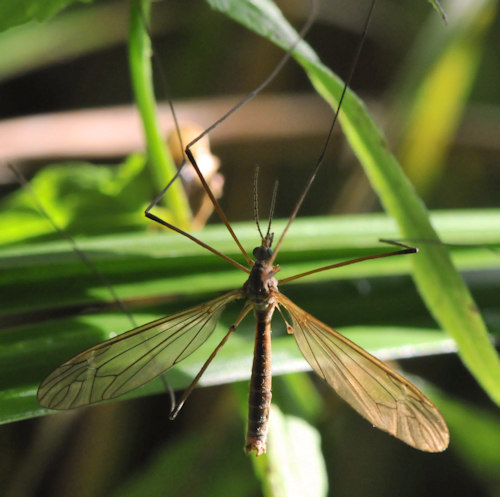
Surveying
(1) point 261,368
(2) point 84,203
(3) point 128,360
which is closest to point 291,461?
(1) point 261,368

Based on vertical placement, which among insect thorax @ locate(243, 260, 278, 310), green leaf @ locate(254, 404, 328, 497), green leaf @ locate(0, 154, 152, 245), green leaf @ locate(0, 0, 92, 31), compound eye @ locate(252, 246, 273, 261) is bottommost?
green leaf @ locate(254, 404, 328, 497)

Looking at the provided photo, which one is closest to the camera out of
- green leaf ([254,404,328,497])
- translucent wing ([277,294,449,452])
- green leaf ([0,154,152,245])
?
translucent wing ([277,294,449,452])

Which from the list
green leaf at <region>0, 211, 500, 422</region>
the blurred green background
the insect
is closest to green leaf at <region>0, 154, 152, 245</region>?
the blurred green background

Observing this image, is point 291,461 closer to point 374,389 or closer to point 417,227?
point 374,389

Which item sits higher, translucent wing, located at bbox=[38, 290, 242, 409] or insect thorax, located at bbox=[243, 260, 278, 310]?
insect thorax, located at bbox=[243, 260, 278, 310]

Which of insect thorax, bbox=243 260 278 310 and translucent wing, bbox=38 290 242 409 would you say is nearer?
translucent wing, bbox=38 290 242 409

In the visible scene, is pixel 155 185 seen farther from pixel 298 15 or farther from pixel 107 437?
pixel 298 15

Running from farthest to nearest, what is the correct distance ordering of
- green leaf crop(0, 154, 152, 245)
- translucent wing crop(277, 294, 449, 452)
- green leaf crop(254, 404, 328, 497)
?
green leaf crop(0, 154, 152, 245) < green leaf crop(254, 404, 328, 497) < translucent wing crop(277, 294, 449, 452)

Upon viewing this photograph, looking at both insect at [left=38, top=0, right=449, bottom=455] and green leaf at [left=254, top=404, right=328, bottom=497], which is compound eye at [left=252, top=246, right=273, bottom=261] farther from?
green leaf at [left=254, top=404, right=328, bottom=497]
